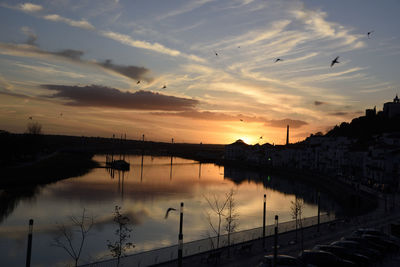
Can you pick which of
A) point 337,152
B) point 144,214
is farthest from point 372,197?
point 337,152

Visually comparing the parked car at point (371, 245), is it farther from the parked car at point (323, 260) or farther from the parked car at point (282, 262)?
the parked car at point (282, 262)

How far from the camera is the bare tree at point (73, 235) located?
73.7 feet

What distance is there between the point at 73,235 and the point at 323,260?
56.1 ft

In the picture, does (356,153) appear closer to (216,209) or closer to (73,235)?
(216,209)

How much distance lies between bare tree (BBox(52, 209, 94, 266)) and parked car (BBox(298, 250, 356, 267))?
1162cm

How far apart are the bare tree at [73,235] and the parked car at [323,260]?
1162cm

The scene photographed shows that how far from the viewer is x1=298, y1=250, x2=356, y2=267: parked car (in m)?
16.5

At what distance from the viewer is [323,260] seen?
54.5ft

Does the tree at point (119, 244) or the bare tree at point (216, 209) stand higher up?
the tree at point (119, 244)

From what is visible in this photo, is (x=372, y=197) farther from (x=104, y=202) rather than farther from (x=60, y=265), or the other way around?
(x=60, y=265)

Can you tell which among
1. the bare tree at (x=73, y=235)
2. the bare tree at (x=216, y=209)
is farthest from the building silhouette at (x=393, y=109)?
the bare tree at (x=73, y=235)

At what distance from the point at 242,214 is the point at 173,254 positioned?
60.0ft

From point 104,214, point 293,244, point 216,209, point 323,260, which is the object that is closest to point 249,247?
point 293,244

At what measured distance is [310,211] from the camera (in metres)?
41.6
